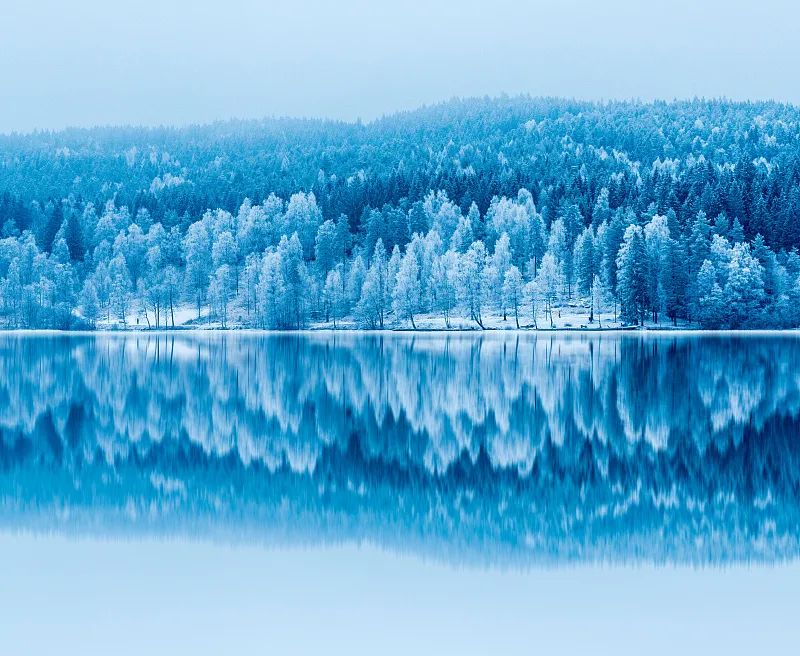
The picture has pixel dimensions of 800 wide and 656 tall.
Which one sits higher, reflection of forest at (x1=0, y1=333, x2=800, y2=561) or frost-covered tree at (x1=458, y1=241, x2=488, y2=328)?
frost-covered tree at (x1=458, y1=241, x2=488, y2=328)

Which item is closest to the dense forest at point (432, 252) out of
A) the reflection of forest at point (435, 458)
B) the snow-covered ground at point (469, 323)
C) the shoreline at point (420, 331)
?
the snow-covered ground at point (469, 323)

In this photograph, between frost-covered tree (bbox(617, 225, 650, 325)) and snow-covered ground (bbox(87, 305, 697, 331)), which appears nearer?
frost-covered tree (bbox(617, 225, 650, 325))

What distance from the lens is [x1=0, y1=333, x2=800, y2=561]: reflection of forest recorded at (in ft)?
59.0

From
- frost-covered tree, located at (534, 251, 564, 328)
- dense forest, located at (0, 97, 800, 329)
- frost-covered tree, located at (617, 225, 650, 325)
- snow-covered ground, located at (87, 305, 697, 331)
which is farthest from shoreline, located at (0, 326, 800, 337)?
frost-covered tree, located at (534, 251, 564, 328)

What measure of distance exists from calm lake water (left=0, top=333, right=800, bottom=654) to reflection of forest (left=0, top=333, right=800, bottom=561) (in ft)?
0.28

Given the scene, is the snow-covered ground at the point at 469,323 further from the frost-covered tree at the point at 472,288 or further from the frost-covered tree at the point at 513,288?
the frost-covered tree at the point at 513,288

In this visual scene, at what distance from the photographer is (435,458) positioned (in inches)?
976

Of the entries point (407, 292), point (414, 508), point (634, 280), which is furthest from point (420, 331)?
point (414, 508)

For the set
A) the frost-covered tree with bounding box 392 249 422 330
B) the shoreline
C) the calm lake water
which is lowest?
the shoreline

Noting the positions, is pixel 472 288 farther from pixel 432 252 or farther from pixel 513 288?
pixel 432 252

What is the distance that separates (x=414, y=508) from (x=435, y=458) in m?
5.41

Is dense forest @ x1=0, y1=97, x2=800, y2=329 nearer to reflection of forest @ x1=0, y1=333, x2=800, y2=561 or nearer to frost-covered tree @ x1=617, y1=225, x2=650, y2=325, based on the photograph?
frost-covered tree @ x1=617, y1=225, x2=650, y2=325

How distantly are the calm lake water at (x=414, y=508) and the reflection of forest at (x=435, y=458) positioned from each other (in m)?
0.09

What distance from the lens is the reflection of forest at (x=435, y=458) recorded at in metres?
18.0
